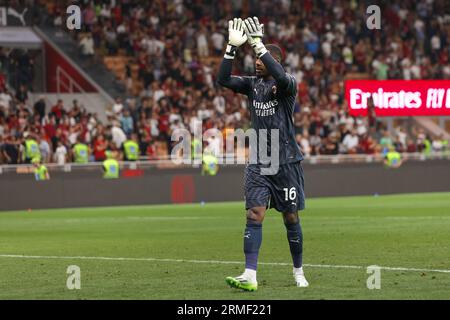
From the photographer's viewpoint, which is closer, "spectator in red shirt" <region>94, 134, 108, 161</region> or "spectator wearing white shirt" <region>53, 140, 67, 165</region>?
"spectator wearing white shirt" <region>53, 140, 67, 165</region>

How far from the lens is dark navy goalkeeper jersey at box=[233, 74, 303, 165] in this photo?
1192 centimetres

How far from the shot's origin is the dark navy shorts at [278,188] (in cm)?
1188

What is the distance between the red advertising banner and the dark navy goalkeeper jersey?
28.7 metres

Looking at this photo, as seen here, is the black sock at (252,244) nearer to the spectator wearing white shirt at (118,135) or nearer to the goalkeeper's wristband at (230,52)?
the goalkeeper's wristband at (230,52)

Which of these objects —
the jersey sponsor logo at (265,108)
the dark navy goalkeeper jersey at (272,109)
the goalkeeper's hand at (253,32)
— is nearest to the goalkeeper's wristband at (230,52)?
the goalkeeper's hand at (253,32)

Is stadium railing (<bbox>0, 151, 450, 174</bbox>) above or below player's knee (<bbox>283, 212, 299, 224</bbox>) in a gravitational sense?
below

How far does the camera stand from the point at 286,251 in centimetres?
1620

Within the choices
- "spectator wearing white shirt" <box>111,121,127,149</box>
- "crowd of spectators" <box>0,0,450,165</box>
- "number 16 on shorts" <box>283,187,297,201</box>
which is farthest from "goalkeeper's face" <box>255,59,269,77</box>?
"spectator wearing white shirt" <box>111,121,127,149</box>

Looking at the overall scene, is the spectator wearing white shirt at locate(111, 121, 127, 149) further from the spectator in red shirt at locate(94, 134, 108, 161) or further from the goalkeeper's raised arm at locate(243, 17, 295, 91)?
the goalkeeper's raised arm at locate(243, 17, 295, 91)

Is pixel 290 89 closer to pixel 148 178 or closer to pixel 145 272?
pixel 145 272

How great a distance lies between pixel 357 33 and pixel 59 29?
11.8m

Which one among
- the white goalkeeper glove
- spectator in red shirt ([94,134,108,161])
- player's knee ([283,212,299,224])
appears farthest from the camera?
spectator in red shirt ([94,134,108,161])
